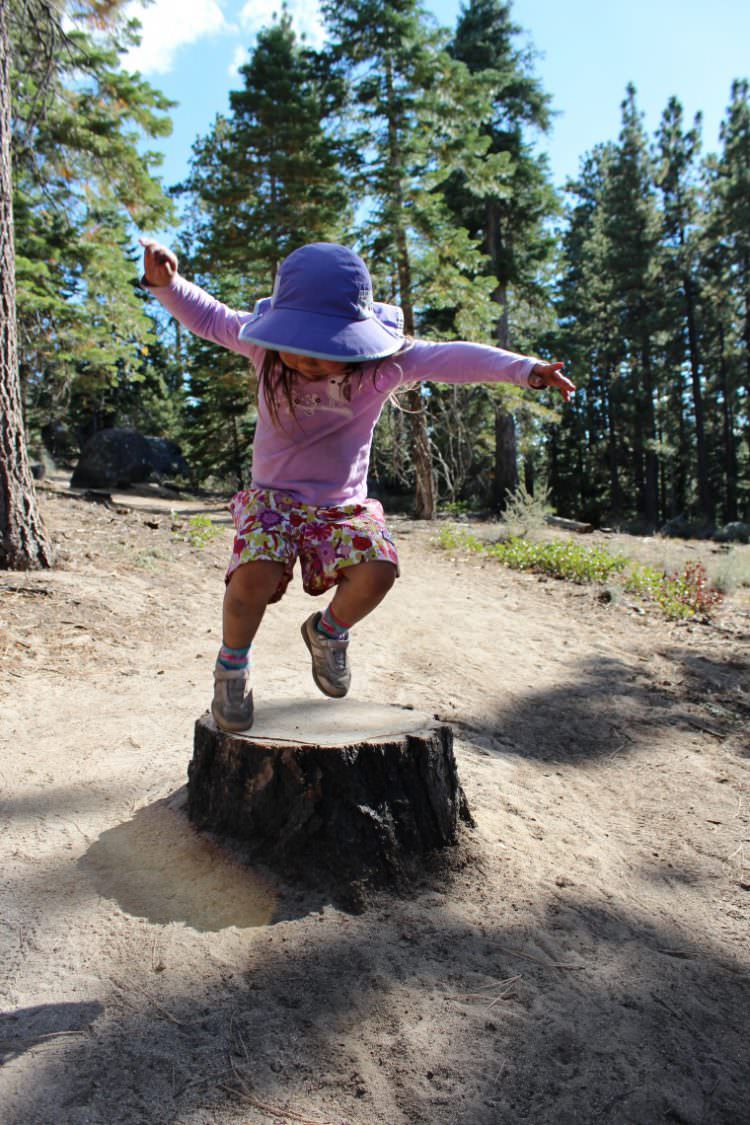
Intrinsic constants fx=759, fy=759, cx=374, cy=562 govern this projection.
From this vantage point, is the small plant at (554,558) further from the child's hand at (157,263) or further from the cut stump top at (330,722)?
the child's hand at (157,263)

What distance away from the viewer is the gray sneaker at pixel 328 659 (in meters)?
3.17

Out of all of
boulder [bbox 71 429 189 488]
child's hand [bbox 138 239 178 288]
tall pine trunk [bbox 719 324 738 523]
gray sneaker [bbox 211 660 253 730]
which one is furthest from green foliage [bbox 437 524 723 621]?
tall pine trunk [bbox 719 324 738 523]

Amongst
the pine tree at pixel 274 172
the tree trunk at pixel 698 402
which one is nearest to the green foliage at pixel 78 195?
the pine tree at pixel 274 172

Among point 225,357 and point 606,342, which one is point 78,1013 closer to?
point 225,357

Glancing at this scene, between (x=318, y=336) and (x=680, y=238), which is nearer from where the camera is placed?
(x=318, y=336)

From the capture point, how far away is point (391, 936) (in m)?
2.62

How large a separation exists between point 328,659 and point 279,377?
1.16 meters

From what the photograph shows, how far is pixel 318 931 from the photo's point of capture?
2.61m

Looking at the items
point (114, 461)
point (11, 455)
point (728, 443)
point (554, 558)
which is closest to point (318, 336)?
point (11, 455)

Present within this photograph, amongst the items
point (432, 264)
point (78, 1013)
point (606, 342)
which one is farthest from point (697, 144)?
point (78, 1013)

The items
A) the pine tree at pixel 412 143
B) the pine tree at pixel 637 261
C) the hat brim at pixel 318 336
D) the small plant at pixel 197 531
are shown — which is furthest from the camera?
the pine tree at pixel 637 261

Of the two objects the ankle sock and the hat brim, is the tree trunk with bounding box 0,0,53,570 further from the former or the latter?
the hat brim

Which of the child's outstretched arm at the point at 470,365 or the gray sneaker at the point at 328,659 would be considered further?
the gray sneaker at the point at 328,659

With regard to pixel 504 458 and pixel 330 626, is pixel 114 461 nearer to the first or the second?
pixel 504 458
